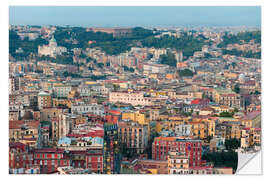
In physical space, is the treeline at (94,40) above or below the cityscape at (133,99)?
above

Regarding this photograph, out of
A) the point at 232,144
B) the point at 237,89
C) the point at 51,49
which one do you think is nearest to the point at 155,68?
the point at 51,49

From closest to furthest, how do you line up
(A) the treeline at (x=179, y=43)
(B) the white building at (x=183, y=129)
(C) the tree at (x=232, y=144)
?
(C) the tree at (x=232, y=144) → (B) the white building at (x=183, y=129) → (A) the treeline at (x=179, y=43)

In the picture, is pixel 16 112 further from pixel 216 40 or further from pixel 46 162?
pixel 216 40

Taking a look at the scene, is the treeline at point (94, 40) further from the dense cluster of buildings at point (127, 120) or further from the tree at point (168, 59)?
the dense cluster of buildings at point (127, 120)

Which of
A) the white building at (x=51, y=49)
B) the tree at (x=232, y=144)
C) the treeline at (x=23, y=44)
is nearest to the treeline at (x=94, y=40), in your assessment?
the white building at (x=51, y=49)

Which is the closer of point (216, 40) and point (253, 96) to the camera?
point (253, 96)

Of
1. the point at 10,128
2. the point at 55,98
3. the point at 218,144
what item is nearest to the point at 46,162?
the point at 10,128

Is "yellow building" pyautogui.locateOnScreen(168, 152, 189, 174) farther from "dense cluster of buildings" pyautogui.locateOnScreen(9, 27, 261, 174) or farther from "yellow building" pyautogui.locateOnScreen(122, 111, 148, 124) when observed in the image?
"yellow building" pyautogui.locateOnScreen(122, 111, 148, 124)
